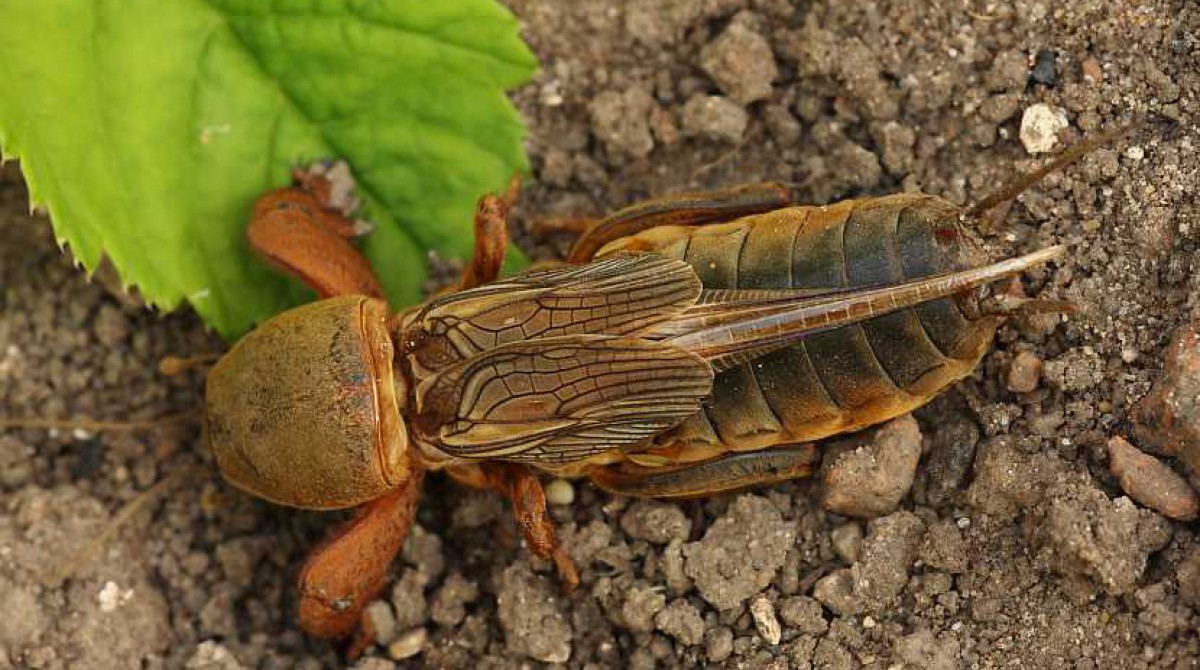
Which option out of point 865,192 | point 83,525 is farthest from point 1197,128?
point 83,525

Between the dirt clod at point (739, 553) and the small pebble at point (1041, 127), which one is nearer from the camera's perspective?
the dirt clod at point (739, 553)

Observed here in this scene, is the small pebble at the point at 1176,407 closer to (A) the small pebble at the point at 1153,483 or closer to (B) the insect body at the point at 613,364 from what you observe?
(A) the small pebble at the point at 1153,483

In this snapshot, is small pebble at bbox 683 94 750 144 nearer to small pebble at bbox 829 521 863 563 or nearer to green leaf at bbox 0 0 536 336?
green leaf at bbox 0 0 536 336

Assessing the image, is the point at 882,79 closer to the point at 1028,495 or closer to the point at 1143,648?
the point at 1028,495

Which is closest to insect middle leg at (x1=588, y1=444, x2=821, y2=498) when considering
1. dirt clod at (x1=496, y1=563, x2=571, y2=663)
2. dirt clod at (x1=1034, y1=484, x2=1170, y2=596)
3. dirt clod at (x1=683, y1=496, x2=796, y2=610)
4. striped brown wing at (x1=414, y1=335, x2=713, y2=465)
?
dirt clod at (x1=683, y1=496, x2=796, y2=610)

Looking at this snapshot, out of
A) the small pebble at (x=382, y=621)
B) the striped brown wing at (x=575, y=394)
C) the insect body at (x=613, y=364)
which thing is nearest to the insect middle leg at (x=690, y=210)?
the insect body at (x=613, y=364)

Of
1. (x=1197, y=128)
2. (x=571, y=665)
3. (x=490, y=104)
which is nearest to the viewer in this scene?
(x=1197, y=128)

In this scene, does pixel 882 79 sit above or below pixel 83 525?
above
